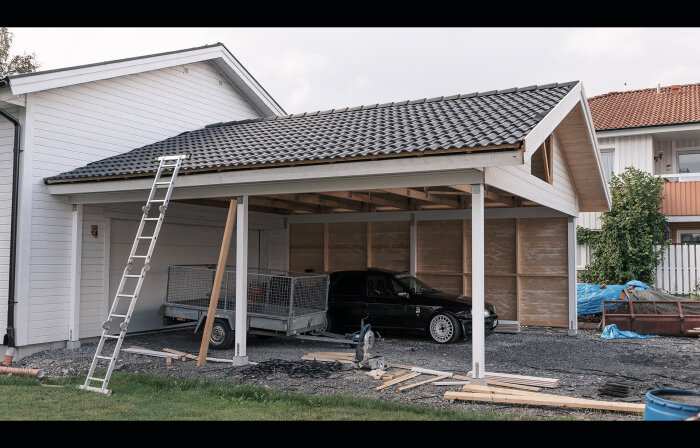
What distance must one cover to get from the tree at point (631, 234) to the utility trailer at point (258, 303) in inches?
423

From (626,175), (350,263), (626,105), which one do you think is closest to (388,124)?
(350,263)

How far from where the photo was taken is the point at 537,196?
1086cm

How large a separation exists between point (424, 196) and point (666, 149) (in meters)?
15.2

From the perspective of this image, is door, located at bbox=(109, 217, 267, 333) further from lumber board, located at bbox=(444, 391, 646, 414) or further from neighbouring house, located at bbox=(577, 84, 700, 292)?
neighbouring house, located at bbox=(577, 84, 700, 292)

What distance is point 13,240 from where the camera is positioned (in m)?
10.4

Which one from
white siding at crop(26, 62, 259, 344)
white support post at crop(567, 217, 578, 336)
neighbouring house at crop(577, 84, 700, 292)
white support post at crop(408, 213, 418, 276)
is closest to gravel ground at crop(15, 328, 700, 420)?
white support post at crop(567, 217, 578, 336)

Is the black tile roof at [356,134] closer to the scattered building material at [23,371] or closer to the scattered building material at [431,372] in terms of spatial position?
the scattered building material at [431,372]

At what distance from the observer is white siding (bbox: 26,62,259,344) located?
10.7 metres

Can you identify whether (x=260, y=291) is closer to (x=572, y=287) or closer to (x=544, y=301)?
(x=544, y=301)

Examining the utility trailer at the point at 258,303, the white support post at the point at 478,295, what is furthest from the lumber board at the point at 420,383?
the utility trailer at the point at 258,303

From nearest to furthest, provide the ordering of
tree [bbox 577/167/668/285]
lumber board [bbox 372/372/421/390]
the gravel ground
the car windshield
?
the gravel ground, lumber board [bbox 372/372/421/390], the car windshield, tree [bbox 577/167/668/285]

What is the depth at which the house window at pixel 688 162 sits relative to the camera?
21016 millimetres

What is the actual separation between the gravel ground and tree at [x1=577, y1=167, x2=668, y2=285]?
5690 mm

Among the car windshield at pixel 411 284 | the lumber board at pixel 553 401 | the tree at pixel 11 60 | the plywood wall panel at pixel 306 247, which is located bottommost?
the lumber board at pixel 553 401
